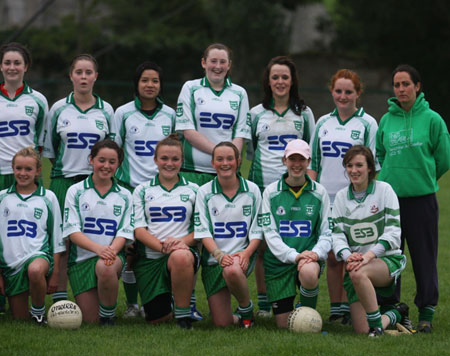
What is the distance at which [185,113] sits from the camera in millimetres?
6246

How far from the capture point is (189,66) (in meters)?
24.9

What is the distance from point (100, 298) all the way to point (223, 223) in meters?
1.06

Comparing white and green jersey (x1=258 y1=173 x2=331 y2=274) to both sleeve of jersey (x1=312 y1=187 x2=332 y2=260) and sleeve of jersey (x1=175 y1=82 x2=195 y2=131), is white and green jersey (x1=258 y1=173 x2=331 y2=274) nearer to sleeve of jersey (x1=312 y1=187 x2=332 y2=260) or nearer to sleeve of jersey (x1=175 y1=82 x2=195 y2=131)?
sleeve of jersey (x1=312 y1=187 x2=332 y2=260)

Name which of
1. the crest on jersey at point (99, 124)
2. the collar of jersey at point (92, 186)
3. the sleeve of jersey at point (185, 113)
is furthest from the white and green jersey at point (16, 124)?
the sleeve of jersey at point (185, 113)

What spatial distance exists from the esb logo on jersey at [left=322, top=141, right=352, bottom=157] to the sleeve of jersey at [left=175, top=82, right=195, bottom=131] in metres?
1.09

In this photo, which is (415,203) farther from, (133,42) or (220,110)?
(133,42)

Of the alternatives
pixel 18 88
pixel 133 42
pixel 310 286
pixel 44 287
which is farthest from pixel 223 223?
pixel 133 42

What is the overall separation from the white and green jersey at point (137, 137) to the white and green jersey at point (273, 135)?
76cm

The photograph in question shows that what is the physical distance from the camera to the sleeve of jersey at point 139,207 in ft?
18.8

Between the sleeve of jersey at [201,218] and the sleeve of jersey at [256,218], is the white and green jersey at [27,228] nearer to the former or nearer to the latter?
the sleeve of jersey at [201,218]

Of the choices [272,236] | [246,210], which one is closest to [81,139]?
[246,210]

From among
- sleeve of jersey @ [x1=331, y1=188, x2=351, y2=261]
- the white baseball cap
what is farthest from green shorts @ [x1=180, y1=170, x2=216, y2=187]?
sleeve of jersey @ [x1=331, y1=188, x2=351, y2=261]

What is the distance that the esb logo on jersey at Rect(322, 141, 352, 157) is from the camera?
5.98 m

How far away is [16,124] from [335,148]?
2554mm
